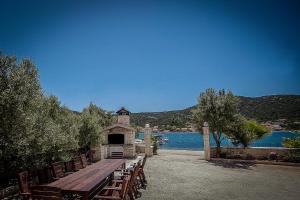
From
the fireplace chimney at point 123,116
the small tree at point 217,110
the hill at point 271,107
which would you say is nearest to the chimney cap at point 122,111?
the fireplace chimney at point 123,116

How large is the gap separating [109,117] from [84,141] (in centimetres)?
3344

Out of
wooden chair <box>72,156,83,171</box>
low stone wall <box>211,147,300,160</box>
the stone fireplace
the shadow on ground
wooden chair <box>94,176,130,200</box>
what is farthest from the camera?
the stone fireplace

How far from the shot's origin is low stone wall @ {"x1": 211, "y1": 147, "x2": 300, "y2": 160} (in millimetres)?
16891

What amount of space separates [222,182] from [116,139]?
13.1 metres

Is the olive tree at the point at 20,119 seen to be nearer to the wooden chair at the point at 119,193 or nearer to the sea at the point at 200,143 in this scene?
the wooden chair at the point at 119,193

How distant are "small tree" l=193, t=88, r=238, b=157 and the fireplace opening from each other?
7627 mm

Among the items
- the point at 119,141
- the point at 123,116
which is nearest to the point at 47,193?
the point at 119,141

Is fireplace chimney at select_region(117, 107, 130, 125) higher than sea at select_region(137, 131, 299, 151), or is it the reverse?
fireplace chimney at select_region(117, 107, 130, 125)

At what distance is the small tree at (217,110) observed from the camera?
18.7 metres

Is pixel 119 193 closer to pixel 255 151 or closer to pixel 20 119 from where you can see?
pixel 20 119

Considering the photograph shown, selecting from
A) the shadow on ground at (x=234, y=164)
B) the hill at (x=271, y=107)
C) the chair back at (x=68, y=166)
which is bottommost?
the shadow on ground at (x=234, y=164)

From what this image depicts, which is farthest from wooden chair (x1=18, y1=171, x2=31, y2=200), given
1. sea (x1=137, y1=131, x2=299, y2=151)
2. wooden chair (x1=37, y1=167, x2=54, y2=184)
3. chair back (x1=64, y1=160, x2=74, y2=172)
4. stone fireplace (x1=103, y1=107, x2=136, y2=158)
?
sea (x1=137, y1=131, x2=299, y2=151)

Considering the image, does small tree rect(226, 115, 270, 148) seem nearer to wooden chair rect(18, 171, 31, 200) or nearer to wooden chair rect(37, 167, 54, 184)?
wooden chair rect(37, 167, 54, 184)

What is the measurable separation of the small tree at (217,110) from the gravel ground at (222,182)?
3964mm
